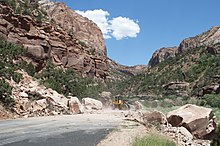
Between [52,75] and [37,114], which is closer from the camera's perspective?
[37,114]

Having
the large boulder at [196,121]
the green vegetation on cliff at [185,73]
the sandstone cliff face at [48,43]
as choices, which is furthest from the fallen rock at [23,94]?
the green vegetation on cliff at [185,73]

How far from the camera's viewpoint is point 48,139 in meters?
11.5

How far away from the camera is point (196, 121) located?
1612 cm

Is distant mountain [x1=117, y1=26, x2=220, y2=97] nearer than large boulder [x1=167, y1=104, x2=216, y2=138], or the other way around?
large boulder [x1=167, y1=104, x2=216, y2=138]

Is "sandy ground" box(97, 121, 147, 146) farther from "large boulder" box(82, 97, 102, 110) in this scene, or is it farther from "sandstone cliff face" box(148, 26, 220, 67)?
"sandstone cliff face" box(148, 26, 220, 67)

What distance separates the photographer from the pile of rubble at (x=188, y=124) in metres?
14.8

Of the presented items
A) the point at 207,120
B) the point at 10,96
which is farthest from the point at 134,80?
the point at 207,120

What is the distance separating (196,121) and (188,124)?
0.42 metres

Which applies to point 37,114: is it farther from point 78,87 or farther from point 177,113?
point 78,87

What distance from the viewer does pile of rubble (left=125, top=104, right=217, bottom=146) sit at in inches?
584

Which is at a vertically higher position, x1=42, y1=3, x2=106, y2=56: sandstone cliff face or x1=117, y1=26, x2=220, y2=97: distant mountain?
x1=42, y1=3, x2=106, y2=56: sandstone cliff face

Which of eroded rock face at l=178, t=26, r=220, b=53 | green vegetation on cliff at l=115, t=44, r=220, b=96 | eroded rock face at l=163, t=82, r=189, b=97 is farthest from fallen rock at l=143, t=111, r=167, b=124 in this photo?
eroded rock face at l=178, t=26, r=220, b=53

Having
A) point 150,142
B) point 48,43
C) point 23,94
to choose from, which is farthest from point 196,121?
point 48,43

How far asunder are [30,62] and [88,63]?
21.7 meters
